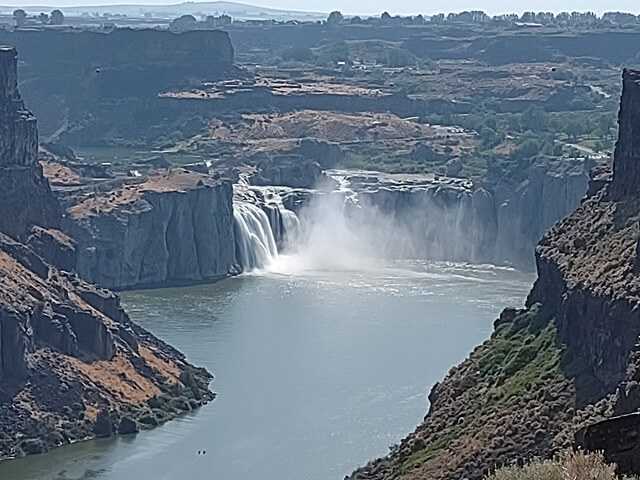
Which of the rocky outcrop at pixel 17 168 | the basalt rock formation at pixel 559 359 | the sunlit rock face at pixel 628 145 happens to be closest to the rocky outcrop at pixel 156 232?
the rocky outcrop at pixel 17 168

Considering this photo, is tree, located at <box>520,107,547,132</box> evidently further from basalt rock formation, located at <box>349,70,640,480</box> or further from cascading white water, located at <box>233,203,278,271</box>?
basalt rock formation, located at <box>349,70,640,480</box>

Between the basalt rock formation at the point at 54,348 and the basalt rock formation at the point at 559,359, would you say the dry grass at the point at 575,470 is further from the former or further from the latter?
the basalt rock formation at the point at 54,348

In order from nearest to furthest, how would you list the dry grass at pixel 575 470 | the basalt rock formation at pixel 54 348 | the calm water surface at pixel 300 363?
1. the dry grass at pixel 575 470
2. the calm water surface at pixel 300 363
3. the basalt rock formation at pixel 54 348

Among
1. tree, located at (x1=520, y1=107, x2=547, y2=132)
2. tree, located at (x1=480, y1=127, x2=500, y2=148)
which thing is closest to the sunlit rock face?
tree, located at (x1=480, y1=127, x2=500, y2=148)

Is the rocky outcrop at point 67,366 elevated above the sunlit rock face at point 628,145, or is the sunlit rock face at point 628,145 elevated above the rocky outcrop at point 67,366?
the sunlit rock face at point 628,145

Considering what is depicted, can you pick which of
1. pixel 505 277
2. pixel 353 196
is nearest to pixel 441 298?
pixel 505 277

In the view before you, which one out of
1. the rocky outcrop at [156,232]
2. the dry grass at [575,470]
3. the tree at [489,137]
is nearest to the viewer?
the dry grass at [575,470]
